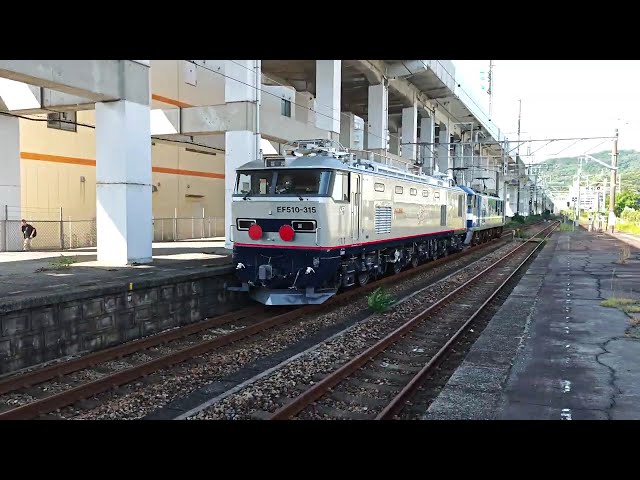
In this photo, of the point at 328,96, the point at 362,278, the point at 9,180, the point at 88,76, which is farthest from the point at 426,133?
the point at 88,76

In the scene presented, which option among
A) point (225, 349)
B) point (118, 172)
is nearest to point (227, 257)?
point (118, 172)

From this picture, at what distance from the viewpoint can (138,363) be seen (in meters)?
8.42

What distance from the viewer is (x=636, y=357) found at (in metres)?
7.90

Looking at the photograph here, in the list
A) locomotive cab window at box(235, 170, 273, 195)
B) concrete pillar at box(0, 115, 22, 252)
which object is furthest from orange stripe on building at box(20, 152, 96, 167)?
locomotive cab window at box(235, 170, 273, 195)

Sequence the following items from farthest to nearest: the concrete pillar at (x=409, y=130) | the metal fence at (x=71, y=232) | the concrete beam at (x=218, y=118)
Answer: the concrete pillar at (x=409, y=130) → the concrete beam at (x=218, y=118) → the metal fence at (x=71, y=232)

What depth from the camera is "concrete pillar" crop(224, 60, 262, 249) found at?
17.7 m

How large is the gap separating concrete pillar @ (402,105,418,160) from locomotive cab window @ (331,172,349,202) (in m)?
22.0

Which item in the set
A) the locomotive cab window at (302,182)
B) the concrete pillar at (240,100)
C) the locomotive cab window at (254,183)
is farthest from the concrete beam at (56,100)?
the locomotive cab window at (302,182)

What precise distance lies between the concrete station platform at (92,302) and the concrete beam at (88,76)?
4080 millimetres

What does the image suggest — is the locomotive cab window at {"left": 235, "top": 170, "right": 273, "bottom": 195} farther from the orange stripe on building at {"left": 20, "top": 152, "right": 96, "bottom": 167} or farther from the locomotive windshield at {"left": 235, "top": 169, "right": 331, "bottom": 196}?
the orange stripe on building at {"left": 20, "top": 152, "right": 96, "bottom": 167}

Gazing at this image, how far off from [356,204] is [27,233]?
11.3m

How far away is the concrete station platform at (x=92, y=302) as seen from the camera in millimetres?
8086

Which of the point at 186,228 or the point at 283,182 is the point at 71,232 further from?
the point at 283,182

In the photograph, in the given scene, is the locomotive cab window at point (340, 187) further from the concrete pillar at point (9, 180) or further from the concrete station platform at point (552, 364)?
the concrete pillar at point (9, 180)
